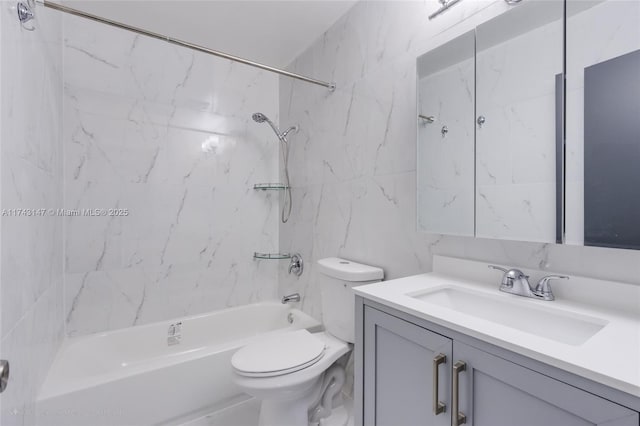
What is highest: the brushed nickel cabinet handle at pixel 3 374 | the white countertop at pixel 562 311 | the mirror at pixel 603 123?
the mirror at pixel 603 123

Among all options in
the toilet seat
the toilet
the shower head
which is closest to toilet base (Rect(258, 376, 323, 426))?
the toilet

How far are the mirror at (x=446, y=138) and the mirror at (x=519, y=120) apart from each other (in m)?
0.04

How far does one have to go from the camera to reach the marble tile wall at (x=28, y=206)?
853 millimetres

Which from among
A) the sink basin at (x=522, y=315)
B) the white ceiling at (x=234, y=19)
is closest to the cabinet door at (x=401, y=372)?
the sink basin at (x=522, y=315)

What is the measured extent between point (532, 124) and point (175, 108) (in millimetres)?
2133

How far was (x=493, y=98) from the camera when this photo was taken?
1073 mm

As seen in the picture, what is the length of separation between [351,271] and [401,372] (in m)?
0.63

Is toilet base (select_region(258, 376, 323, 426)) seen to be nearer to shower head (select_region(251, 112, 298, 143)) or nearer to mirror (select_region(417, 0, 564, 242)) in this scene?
mirror (select_region(417, 0, 564, 242))

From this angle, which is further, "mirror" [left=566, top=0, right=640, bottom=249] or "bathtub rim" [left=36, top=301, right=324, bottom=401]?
"bathtub rim" [left=36, top=301, right=324, bottom=401]

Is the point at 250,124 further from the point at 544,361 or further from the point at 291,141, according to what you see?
the point at 544,361

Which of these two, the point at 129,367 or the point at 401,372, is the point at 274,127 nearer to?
the point at 129,367

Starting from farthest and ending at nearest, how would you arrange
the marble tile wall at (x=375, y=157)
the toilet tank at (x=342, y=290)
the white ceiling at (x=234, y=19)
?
the white ceiling at (x=234, y=19) < the toilet tank at (x=342, y=290) < the marble tile wall at (x=375, y=157)

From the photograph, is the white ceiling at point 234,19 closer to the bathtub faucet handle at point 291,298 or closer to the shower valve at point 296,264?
the shower valve at point 296,264

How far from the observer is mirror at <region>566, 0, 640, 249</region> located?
30.4 inches
